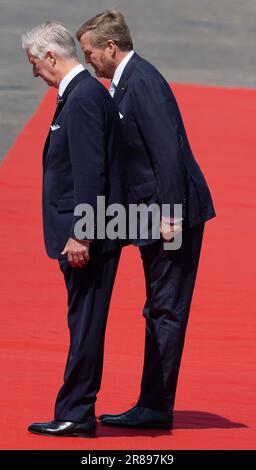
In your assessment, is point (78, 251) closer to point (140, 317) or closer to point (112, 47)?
point (112, 47)

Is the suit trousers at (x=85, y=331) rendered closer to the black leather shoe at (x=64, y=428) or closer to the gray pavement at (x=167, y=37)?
the black leather shoe at (x=64, y=428)

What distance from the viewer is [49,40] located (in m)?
4.91

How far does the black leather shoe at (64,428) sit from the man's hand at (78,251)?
1.88 feet

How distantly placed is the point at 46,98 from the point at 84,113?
23.3 feet

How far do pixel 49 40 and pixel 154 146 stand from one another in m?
0.54

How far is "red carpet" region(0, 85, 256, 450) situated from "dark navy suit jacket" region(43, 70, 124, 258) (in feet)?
2.48

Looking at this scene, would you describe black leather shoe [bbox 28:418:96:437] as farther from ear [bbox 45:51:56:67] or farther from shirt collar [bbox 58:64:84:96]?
ear [bbox 45:51:56:67]

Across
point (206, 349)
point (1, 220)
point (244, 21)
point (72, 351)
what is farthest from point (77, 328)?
point (244, 21)

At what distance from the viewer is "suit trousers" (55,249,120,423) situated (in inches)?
194

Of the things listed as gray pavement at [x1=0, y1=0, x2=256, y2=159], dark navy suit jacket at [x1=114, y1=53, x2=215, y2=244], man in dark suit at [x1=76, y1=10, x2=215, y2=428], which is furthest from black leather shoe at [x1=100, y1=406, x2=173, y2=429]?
gray pavement at [x1=0, y1=0, x2=256, y2=159]

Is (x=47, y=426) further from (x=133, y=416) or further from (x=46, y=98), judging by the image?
(x=46, y=98)

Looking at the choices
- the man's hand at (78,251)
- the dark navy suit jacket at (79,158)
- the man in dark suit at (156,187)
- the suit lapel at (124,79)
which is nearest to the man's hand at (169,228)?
the man in dark suit at (156,187)

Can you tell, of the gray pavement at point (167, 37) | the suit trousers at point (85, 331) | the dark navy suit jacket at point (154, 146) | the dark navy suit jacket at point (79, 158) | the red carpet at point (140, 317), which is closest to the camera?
the dark navy suit jacket at point (79, 158)

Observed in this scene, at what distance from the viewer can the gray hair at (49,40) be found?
491 cm
